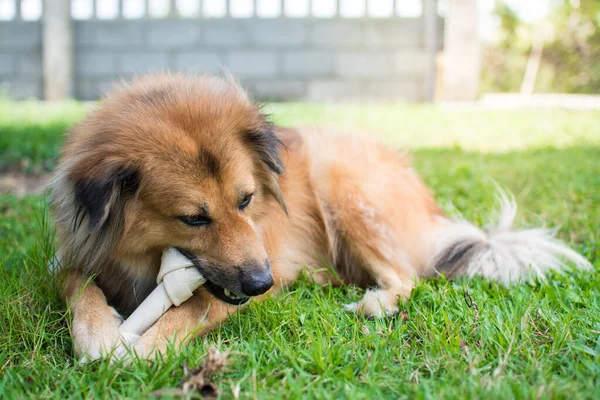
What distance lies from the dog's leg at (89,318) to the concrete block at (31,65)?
9.58 m

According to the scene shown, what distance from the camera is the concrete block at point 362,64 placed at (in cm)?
1072

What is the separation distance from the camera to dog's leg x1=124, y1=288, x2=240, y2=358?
89.9 inches

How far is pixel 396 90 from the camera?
35.8 feet

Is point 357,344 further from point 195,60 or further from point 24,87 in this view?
point 24,87

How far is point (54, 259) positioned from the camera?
2.79 m

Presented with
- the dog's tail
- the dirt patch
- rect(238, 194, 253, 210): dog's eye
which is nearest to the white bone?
rect(238, 194, 253, 210): dog's eye

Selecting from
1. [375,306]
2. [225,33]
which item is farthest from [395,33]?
[375,306]

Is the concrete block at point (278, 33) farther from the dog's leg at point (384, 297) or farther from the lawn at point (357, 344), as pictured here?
the dog's leg at point (384, 297)

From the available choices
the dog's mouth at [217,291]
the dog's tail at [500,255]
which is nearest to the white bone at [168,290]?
the dog's mouth at [217,291]

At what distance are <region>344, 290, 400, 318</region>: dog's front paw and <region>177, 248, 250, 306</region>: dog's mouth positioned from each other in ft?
1.86

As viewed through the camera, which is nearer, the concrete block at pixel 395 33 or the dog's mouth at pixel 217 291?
the dog's mouth at pixel 217 291

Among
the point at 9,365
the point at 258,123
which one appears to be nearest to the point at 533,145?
the point at 258,123

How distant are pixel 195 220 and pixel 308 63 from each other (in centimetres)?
892

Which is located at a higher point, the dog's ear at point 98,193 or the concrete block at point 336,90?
the concrete block at point 336,90
